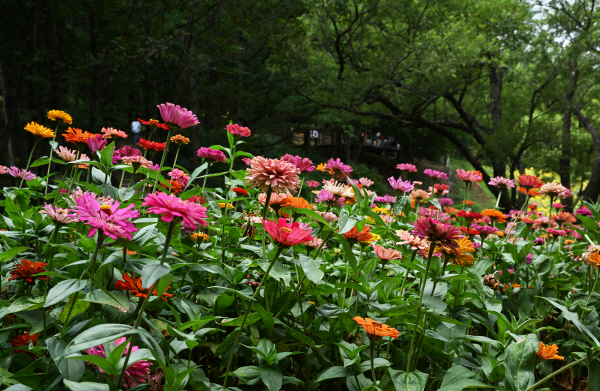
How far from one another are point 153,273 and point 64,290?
28 centimetres

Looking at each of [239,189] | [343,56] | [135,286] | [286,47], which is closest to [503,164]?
[343,56]

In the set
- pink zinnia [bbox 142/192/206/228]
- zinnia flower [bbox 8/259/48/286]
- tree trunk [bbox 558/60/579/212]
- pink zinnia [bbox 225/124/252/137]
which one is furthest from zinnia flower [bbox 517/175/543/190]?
tree trunk [bbox 558/60/579/212]

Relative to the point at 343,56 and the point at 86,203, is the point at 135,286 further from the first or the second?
the point at 343,56

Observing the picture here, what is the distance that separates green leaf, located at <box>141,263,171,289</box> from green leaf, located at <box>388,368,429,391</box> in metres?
0.66

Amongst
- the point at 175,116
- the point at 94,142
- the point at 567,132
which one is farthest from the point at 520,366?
the point at 567,132

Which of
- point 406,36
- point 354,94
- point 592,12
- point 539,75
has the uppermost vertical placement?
point 592,12

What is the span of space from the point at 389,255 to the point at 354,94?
829 centimetres

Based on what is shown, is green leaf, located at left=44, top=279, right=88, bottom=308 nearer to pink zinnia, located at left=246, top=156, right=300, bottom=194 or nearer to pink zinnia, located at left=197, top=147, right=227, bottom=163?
pink zinnia, located at left=246, top=156, right=300, bottom=194

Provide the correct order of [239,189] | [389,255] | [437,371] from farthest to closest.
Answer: [239,189] < [389,255] < [437,371]

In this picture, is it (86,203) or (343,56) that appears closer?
(86,203)

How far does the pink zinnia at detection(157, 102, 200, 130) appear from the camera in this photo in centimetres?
115

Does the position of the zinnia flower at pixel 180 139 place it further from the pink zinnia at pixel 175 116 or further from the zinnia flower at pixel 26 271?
the zinnia flower at pixel 26 271

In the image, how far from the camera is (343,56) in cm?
952

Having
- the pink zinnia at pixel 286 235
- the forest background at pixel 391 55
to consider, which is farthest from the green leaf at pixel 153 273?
the forest background at pixel 391 55
